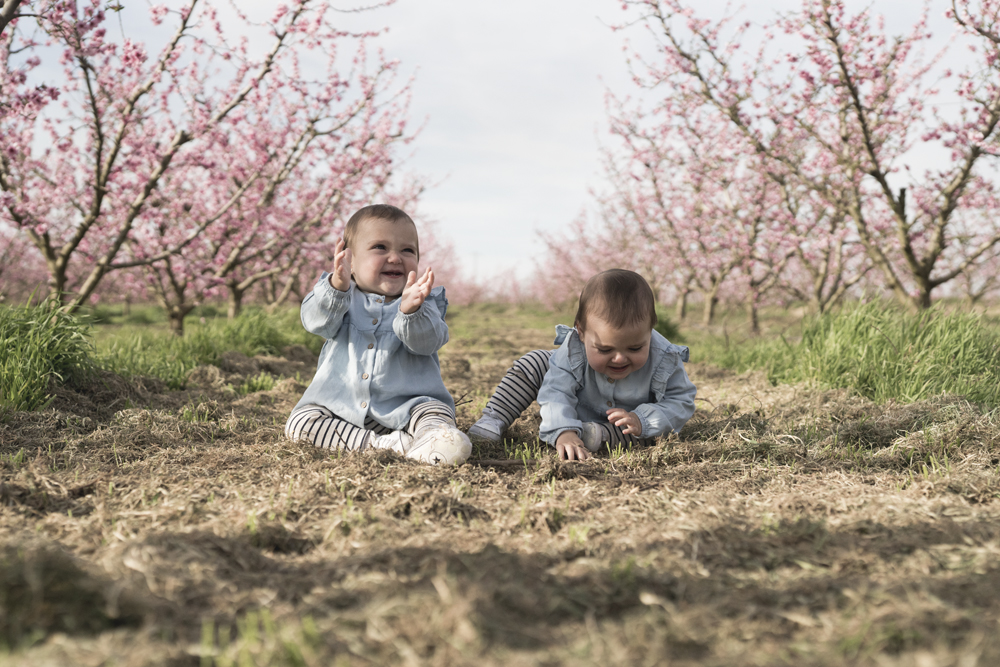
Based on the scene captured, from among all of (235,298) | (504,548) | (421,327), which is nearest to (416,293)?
(421,327)

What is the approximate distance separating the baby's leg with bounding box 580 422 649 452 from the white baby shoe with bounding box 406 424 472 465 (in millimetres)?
607

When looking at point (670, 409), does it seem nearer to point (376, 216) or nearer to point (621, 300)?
point (621, 300)

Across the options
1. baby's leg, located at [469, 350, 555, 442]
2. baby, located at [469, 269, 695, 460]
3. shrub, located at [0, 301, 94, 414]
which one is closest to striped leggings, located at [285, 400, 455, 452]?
baby, located at [469, 269, 695, 460]

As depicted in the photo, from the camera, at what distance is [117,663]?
1.17 meters

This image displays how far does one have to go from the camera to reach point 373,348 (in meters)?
3.04

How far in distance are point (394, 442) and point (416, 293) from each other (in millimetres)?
686

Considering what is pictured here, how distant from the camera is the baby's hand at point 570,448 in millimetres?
2840

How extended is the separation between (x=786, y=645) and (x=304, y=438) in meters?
2.27

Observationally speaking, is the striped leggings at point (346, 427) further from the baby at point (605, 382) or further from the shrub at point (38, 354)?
the shrub at point (38, 354)

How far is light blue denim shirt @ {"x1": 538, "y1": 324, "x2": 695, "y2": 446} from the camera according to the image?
3111 mm

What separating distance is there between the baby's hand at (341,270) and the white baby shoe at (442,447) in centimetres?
79

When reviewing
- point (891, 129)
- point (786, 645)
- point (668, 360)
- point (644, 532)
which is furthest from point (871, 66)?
point (786, 645)

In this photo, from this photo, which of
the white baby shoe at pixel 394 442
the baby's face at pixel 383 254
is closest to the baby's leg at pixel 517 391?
the white baby shoe at pixel 394 442

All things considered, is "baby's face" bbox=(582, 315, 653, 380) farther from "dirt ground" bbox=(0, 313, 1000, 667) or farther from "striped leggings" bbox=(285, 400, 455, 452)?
"striped leggings" bbox=(285, 400, 455, 452)
